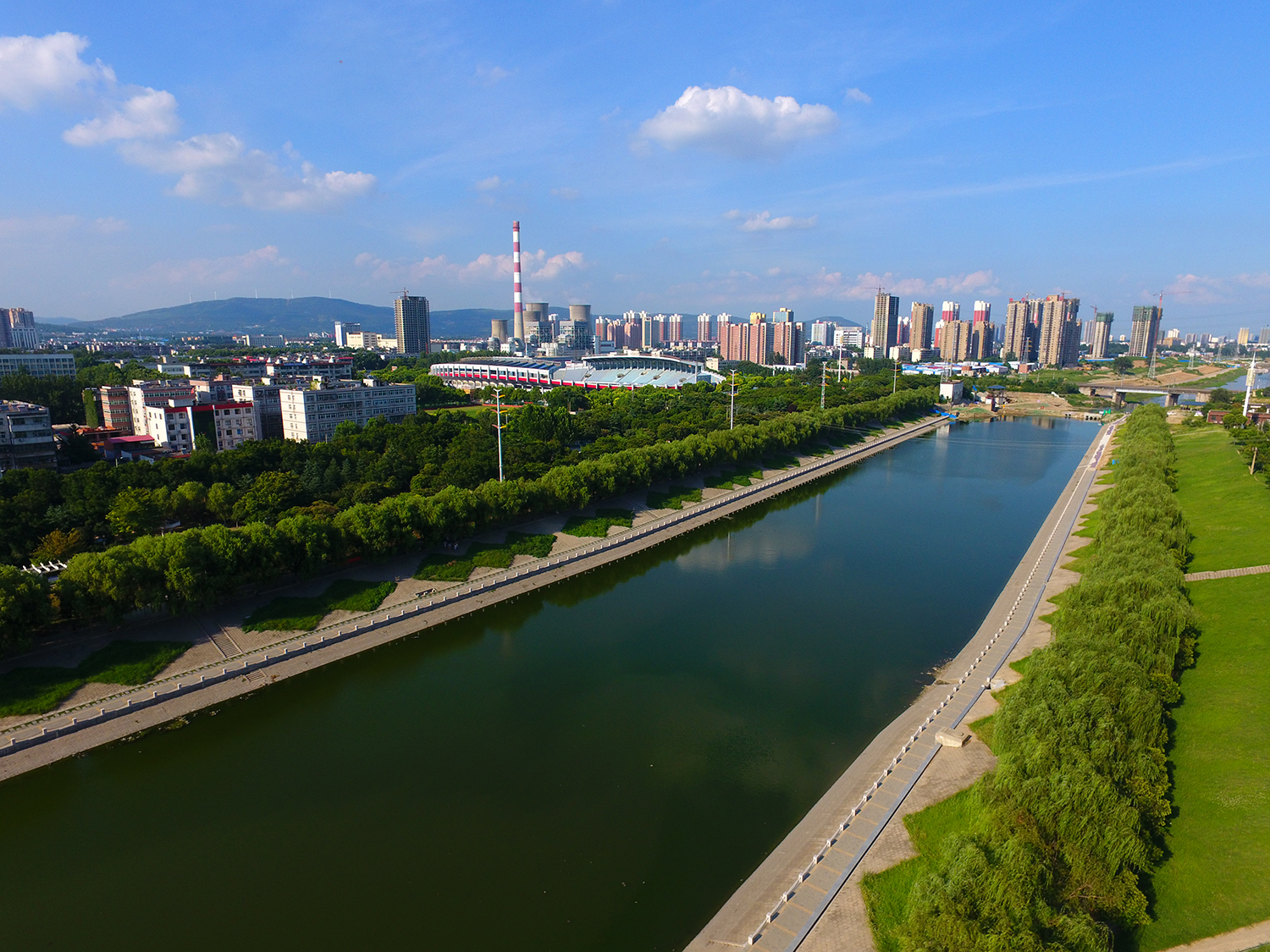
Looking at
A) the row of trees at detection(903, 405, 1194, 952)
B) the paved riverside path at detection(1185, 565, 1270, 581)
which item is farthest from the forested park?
the paved riverside path at detection(1185, 565, 1270, 581)

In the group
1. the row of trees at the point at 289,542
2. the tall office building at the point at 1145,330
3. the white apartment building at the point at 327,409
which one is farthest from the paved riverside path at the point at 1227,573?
the tall office building at the point at 1145,330

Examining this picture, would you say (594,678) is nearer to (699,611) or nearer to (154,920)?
(699,611)

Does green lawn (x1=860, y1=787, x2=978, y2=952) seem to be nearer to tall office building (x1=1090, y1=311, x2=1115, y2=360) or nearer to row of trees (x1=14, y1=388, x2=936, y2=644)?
row of trees (x1=14, y1=388, x2=936, y2=644)

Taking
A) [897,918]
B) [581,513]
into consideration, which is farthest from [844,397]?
[897,918]

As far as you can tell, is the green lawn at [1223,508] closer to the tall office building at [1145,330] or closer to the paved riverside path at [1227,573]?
the paved riverside path at [1227,573]

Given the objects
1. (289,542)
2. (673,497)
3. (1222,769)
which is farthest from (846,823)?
(673,497)
